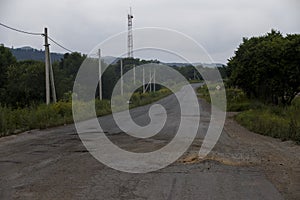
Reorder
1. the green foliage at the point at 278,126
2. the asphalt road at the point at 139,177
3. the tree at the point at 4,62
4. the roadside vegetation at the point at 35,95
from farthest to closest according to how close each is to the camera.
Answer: the tree at the point at 4,62, the roadside vegetation at the point at 35,95, the green foliage at the point at 278,126, the asphalt road at the point at 139,177

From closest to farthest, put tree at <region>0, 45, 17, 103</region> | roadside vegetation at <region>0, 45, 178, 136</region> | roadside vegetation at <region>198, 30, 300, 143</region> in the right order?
1. roadside vegetation at <region>0, 45, 178, 136</region>
2. roadside vegetation at <region>198, 30, 300, 143</region>
3. tree at <region>0, 45, 17, 103</region>

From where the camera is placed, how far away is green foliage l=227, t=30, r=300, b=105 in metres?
26.9

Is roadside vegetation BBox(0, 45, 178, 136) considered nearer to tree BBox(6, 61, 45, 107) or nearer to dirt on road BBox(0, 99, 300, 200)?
tree BBox(6, 61, 45, 107)

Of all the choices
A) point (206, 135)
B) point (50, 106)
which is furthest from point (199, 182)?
point (50, 106)

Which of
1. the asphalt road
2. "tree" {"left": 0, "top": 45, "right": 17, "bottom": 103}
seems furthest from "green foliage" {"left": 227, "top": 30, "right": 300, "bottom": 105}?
"tree" {"left": 0, "top": 45, "right": 17, "bottom": 103}

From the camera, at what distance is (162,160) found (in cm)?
1009

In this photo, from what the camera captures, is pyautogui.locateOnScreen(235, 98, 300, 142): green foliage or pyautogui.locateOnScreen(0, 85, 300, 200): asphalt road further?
pyautogui.locateOnScreen(235, 98, 300, 142): green foliage

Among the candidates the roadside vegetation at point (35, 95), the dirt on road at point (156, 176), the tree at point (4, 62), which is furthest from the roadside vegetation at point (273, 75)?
the tree at point (4, 62)

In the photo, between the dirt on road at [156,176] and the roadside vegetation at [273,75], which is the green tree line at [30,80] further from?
the dirt on road at [156,176]

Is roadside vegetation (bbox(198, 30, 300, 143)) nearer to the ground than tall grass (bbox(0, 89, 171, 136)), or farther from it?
farther from it

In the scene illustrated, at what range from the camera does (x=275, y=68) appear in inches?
1094

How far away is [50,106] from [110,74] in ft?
114

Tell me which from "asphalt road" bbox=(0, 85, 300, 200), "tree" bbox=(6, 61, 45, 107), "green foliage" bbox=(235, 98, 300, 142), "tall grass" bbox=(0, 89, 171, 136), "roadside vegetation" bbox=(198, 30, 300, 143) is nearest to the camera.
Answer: "asphalt road" bbox=(0, 85, 300, 200)

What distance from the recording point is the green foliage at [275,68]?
26.9m
